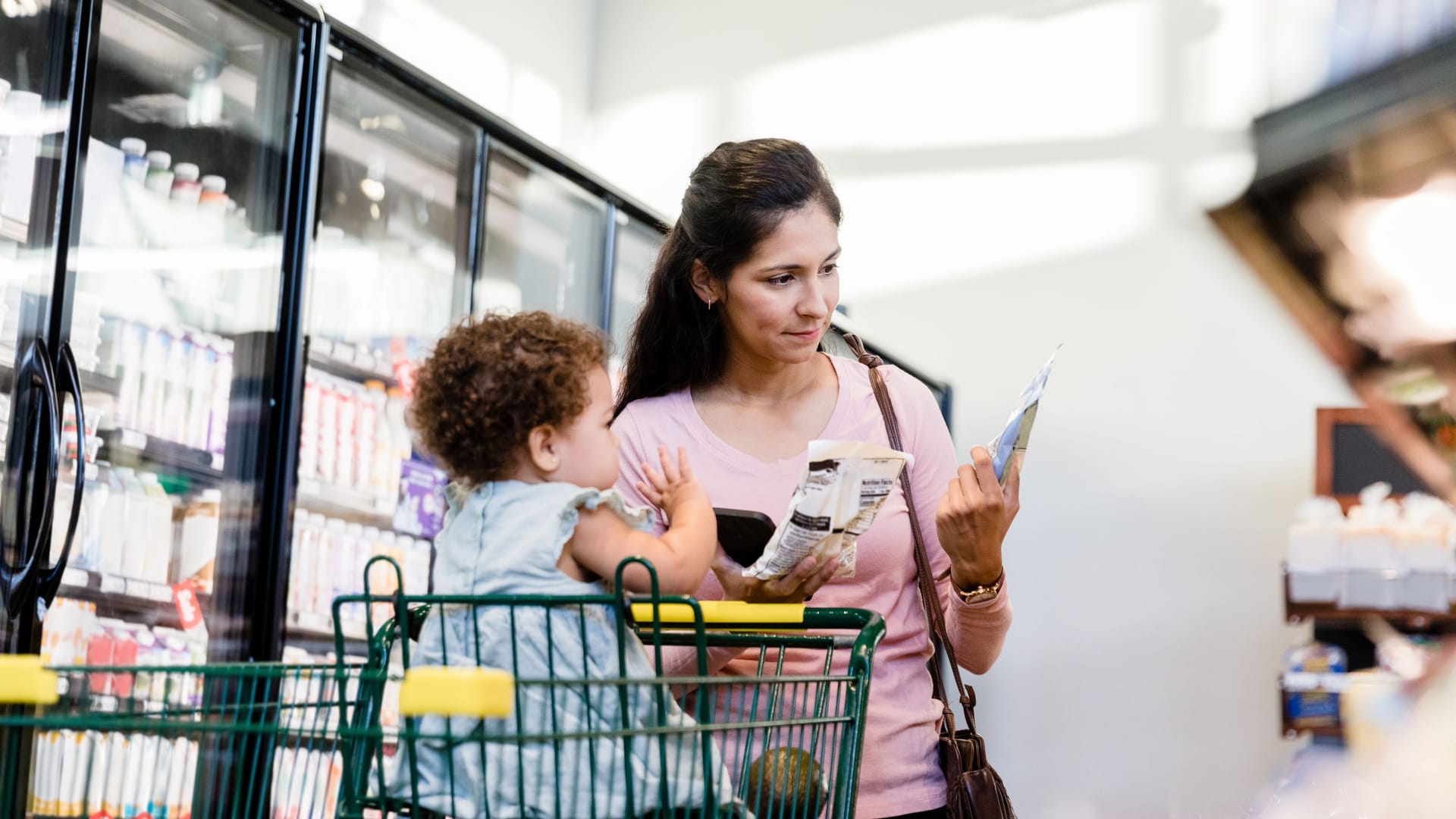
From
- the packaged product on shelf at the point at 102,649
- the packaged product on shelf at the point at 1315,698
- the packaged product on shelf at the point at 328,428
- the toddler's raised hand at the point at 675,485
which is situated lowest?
the packaged product on shelf at the point at 1315,698

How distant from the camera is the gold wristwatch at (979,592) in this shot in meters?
1.73

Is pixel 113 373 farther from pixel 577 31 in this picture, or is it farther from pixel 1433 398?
pixel 1433 398

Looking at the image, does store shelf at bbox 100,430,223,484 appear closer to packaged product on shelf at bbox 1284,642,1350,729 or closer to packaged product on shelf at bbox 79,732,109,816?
packaged product on shelf at bbox 79,732,109,816

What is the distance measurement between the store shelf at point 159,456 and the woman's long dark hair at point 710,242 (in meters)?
1.34

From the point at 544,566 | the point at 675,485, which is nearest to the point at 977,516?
the point at 675,485

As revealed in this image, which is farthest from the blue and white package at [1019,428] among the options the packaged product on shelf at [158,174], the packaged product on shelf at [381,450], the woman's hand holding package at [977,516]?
the packaged product on shelf at [381,450]

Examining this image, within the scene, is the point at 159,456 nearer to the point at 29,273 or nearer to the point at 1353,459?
the point at 29,273

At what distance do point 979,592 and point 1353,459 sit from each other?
433 cm

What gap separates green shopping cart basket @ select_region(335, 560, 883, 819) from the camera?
1063 mm

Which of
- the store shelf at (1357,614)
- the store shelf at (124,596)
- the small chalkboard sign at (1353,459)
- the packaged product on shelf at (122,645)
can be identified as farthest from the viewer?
the small chalkboard sign at (1353,459)

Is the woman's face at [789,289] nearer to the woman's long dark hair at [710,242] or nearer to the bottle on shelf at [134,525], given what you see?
the woman's long dark hair at [710,242]

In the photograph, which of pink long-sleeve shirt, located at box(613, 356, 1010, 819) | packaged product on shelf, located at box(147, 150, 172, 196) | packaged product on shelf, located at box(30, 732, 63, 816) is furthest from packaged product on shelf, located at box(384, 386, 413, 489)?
pink long-sleeve shirt, located at box(613, 356, 1010, 819)

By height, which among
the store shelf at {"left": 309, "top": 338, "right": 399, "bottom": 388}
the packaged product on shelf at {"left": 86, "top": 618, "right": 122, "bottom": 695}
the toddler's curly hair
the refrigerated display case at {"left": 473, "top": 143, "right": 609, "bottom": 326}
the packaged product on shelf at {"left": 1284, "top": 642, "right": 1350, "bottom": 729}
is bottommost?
the packaged product on shelf at {"left": 1284, "top": 642, "right": 1350, "bottom": 729}

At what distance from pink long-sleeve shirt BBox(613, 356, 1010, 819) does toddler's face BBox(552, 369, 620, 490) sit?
0.34 m
